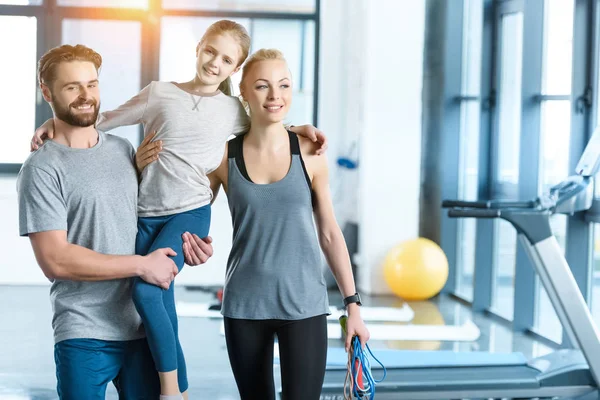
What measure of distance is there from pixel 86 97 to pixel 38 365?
9.93ft

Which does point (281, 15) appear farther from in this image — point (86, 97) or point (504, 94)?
point (86, 97)

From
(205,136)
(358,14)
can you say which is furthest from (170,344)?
(358,14)

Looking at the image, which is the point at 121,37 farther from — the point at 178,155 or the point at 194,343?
the point at 178,155

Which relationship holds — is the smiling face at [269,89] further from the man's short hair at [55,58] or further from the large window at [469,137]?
the large window at [469,137]

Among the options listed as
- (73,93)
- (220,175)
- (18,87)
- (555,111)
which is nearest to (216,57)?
(220,175)

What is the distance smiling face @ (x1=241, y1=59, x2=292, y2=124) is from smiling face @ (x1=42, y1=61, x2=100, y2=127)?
437 millimetres

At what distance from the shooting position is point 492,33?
6.36 meters

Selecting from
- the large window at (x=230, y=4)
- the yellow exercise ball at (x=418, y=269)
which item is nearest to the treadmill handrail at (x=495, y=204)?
the yellow exercise ball at (x=418, y=269)

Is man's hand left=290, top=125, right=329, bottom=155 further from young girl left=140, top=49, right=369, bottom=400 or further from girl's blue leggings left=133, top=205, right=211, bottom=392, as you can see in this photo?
girl's blue leggings left=133, top=205, right=211, bottom=392

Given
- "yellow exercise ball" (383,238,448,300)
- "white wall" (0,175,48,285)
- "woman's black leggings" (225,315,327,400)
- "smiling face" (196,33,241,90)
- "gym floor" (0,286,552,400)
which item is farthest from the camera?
"white wall" (0,175,48,285)

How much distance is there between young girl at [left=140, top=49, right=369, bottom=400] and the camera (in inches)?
83.3

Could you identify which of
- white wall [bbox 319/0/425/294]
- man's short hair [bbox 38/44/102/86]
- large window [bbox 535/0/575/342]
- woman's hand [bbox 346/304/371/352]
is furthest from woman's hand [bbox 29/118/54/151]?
white wall [bbox 319/0/425/294]

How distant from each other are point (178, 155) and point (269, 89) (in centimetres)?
37

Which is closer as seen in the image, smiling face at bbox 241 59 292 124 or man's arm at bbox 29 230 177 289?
man's arm at bbox 29 230 177 289
